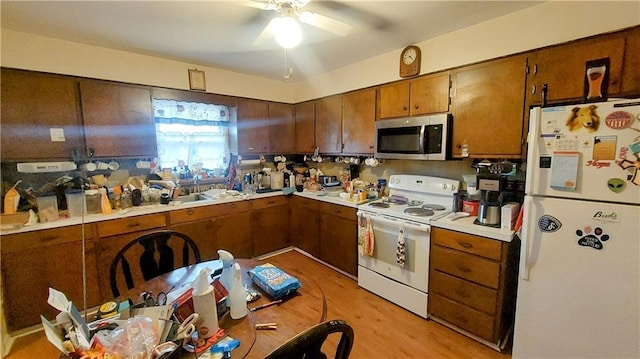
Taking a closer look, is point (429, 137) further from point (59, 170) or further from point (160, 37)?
point (59, 170)

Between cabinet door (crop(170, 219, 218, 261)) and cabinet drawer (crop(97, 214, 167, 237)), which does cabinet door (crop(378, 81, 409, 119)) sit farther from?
cabinet drawer (crop(97, 214, 167, 237))

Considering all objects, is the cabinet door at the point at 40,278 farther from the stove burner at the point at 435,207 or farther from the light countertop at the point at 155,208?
the stove burner at the point at 435,207

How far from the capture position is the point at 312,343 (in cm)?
76

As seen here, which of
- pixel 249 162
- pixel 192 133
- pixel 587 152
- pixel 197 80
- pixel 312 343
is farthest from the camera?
pixel 249 162

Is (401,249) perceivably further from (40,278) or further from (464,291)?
(40,278)

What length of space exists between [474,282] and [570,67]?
1570mm

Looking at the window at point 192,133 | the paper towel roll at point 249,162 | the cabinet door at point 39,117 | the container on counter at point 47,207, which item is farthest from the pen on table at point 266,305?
the paper towel roll at point 249,162

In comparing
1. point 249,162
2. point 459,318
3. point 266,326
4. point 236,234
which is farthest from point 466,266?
point 249,162

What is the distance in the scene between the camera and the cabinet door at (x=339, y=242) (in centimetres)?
277

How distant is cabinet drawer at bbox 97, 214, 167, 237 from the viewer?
7.45 feet

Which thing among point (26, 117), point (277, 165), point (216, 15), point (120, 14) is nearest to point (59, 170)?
point (26, 117)

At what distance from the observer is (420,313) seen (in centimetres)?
221

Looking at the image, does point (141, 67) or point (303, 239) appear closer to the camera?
point (141, 67)

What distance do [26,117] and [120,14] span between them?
1225mm
